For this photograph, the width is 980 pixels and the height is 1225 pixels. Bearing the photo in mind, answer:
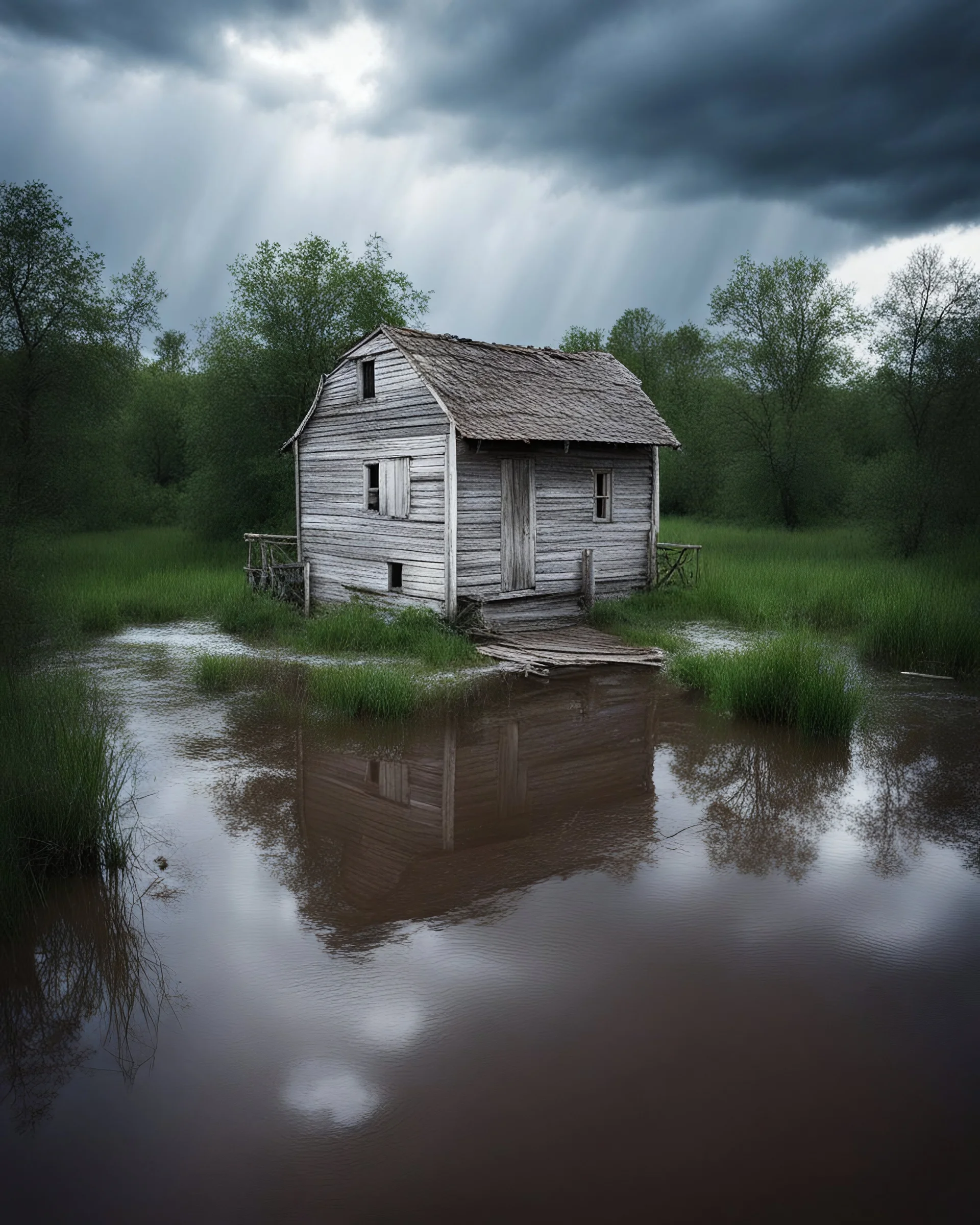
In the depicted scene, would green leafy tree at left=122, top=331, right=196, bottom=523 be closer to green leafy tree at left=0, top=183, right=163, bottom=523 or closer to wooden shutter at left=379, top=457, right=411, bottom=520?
green leafy tree at left=0, top=183, right=163, bottom=523

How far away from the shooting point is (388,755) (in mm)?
11039

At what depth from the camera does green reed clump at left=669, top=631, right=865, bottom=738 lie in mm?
11445

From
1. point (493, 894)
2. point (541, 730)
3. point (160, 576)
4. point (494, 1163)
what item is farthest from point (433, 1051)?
point (160, 576)

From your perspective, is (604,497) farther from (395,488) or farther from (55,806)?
(55,806)

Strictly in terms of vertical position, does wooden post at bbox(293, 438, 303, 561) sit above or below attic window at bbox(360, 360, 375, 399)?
below

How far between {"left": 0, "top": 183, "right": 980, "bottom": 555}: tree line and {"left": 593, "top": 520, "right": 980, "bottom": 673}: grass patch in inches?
170

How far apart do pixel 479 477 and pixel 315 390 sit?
53.7 ft

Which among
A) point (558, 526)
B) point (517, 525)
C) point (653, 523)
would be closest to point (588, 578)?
point (558, 526)

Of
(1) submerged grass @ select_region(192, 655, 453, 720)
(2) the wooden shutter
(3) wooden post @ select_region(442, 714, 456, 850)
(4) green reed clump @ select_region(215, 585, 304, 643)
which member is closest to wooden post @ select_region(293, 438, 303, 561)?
(4) green reed clump @ select_region(215, 585, 304, 643)

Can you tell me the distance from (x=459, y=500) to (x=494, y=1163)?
549 inches

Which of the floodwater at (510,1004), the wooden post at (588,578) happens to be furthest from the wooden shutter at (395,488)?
the floodwater at (510,1004)

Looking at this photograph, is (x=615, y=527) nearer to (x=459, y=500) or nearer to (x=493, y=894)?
(x=459, y=500)

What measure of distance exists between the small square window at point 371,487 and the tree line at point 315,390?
7.59 meters

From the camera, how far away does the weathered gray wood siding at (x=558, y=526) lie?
17719 millimetres
